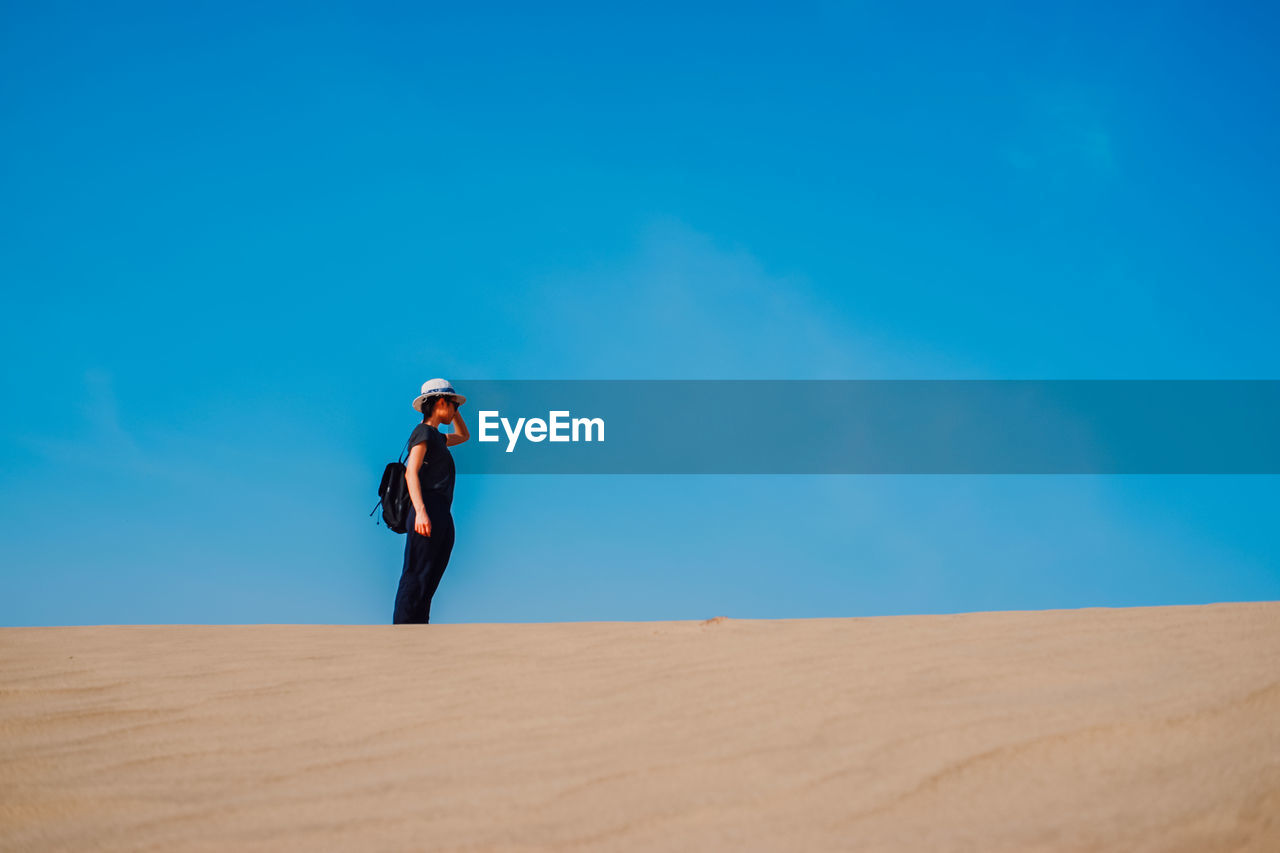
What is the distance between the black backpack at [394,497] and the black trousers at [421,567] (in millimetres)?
160

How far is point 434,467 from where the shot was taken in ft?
18.4

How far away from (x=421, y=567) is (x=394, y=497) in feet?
1.83

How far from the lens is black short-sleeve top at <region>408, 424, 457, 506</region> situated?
554 cm

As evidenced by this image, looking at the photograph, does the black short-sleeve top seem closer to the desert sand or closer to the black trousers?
the black trousers

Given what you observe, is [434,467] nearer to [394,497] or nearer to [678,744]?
[394,497]

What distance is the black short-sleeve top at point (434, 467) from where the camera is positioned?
5535 millimetres

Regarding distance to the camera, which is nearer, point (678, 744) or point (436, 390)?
point (678, 744)

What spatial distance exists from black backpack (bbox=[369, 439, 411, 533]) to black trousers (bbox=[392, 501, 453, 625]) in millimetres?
160

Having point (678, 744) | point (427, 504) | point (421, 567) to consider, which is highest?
point (427, 504)

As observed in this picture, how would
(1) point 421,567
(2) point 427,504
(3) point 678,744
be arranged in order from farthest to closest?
1. (2) point 427,504
2. (1) point 421,567
3. (3) point 678,744

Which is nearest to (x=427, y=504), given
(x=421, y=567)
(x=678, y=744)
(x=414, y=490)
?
(x=414, y=490)

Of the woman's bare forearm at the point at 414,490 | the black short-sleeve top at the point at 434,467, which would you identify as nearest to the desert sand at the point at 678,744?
the woman's bare forearm at the point at 414,490

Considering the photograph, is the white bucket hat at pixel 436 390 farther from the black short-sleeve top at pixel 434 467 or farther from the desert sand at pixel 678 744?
the desert sand at pixel 678 744

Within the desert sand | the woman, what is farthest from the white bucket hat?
the desert sand
